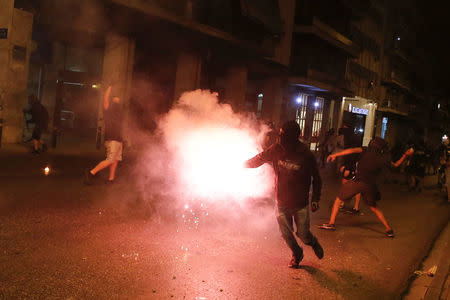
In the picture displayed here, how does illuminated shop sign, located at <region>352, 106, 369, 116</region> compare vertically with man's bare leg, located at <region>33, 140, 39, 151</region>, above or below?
above

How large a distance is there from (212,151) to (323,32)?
20.1 metres

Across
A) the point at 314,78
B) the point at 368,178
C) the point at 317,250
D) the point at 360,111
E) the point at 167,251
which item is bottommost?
the point at 167,251

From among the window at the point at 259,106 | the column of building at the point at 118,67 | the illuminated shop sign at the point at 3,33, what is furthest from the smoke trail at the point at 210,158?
the window at the point at 259,106

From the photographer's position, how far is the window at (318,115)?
29.3 m

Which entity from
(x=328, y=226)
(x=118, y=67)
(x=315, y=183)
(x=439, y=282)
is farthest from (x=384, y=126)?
(x=315, y=183)

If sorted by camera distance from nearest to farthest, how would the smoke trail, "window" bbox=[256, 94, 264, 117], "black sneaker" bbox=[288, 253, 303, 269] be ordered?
"black sneaker" bbox=[288, 253, 303, 269] → the smoke trail → "window" bbox=[256, 94, 264, 117]

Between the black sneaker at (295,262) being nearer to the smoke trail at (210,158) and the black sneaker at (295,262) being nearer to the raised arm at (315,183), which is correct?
the raised arm at (315,183)

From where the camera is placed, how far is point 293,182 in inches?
193

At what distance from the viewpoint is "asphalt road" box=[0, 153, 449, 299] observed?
4.09m

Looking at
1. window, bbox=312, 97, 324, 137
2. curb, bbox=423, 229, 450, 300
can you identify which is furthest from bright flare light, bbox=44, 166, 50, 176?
window, bbox=312, 97, 324, 137

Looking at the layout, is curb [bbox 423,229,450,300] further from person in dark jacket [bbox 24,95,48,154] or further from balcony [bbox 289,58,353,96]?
balcony [bbox 289,58,353,96]

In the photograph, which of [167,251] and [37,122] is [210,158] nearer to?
[167,251]

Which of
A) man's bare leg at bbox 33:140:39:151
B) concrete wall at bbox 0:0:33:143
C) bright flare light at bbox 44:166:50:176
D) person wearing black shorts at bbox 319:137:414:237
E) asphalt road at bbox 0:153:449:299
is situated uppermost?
concrete wall at bbox 0:0:33:143

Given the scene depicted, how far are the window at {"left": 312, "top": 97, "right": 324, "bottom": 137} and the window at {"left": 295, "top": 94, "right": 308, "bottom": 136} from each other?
4.45 ft
